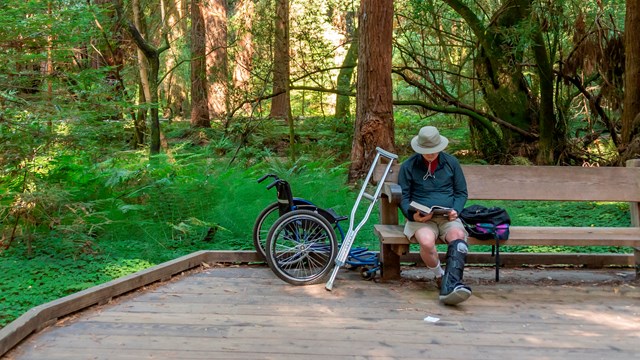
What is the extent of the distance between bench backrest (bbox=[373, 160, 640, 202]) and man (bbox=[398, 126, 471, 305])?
47 cm

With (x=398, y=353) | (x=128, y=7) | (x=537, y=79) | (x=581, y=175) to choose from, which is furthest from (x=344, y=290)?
(x=537, y=79)

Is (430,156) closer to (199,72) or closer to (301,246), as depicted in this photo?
(301,246)

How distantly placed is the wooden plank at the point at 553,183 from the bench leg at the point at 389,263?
2.54ft

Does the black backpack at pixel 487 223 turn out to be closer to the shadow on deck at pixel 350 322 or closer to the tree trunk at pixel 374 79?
the shadow on deck at pixel 350 322

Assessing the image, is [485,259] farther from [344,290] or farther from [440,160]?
[344,290]

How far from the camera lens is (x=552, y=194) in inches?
241

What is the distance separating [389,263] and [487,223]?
1.01 metres

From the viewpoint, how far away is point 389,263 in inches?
228

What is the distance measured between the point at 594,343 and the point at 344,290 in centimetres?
214

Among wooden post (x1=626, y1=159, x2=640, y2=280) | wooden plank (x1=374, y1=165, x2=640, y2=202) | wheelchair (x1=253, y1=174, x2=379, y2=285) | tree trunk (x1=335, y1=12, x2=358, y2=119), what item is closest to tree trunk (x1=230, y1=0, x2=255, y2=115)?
tree trunk (x1=335, y1=12, x2=358, y2=119)

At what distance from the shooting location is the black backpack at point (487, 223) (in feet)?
17.6

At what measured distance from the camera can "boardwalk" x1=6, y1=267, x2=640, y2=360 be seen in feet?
12.6

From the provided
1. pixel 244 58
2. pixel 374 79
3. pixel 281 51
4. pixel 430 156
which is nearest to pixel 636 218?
pixel 430 156

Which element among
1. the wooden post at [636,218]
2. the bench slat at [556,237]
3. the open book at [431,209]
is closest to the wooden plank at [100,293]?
the bench slat at [556,237]
